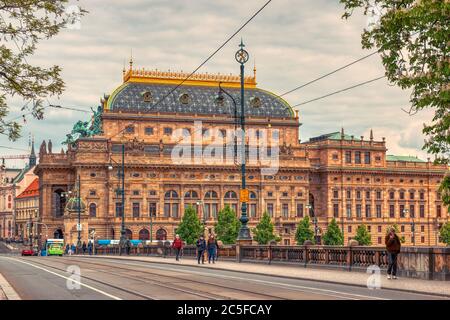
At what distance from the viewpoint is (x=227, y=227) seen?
120m

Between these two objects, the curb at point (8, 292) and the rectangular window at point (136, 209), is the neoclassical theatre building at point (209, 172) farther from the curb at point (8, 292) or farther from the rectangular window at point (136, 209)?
the curb at point (8, 292)

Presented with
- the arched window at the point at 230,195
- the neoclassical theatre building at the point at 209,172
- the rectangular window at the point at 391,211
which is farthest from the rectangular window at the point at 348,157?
the arched window at the point at 230,195

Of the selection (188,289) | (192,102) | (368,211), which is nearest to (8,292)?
(188,289)

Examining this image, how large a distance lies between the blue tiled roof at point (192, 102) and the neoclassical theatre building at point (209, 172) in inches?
7.8

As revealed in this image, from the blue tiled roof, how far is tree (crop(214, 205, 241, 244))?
22507mm

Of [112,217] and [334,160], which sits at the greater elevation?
[334,160]

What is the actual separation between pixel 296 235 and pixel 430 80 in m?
104

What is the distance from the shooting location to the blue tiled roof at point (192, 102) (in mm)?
133625

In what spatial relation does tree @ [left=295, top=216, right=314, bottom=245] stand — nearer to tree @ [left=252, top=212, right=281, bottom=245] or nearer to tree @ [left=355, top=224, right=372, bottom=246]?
tree @ [left=252, top=212, right=281, bottom=245]

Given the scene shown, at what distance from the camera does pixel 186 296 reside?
2123 centimetres
